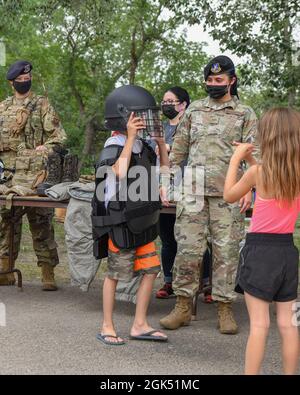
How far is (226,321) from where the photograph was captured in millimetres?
5207

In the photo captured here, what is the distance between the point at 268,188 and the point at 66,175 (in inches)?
130

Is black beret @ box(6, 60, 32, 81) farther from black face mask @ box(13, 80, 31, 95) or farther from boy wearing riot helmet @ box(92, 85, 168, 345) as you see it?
boy wearing riot helmet @ box(92, 85, 168, 345)

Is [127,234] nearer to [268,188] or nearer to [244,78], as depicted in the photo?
[268,188]

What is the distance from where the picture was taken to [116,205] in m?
4.73

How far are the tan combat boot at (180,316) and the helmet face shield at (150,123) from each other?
138 cm

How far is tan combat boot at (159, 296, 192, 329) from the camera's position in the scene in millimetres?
5254

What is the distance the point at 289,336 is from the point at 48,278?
143 inches

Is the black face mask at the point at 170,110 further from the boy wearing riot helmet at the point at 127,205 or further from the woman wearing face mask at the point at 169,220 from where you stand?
the boy wearing riot helmet at the point at 127,205

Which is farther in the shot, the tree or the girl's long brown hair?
the tree

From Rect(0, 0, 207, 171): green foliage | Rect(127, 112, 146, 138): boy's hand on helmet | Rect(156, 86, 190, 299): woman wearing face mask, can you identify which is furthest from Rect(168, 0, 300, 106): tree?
Rect(0, 0, 207, 171): green foliage

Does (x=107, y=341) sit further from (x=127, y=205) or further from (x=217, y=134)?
(x=217, y=134)

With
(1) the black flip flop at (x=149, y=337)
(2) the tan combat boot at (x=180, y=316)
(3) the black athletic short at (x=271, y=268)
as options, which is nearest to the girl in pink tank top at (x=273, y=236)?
(3) the black athletic short at (x=271, y=268)

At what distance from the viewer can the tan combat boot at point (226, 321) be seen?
517 centimetres

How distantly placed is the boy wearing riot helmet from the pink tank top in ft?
4.06
